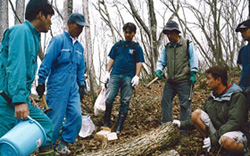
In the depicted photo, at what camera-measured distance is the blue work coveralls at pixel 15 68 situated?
2.13m

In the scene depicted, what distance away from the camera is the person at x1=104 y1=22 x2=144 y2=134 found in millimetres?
4621

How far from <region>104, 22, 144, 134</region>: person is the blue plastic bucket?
2.42 meters

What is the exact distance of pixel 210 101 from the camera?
3551 mm

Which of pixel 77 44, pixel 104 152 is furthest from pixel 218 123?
pixel 77 44

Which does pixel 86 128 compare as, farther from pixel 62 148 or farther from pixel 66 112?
pixel 66 112

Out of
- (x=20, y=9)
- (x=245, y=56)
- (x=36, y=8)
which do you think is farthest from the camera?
(x=20, y=9)

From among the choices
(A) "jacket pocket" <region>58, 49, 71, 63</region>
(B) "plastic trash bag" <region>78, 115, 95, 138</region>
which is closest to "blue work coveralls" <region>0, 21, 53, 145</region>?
(A) "jacket pocket" <region>58, 49, 71, 63</region>

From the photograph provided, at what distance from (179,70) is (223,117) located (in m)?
1.32

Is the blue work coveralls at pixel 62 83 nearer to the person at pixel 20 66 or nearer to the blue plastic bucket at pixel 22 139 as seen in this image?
the person at pixel 20 66

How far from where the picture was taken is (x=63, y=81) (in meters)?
3.57

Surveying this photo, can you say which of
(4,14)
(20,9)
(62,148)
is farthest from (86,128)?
(20,9)

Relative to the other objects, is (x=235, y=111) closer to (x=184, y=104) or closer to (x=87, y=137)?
(x=184, y=104)

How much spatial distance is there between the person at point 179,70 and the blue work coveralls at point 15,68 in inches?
106

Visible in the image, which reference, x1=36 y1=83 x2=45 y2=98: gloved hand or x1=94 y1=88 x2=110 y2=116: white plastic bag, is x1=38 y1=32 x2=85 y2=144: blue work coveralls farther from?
x1=94 y1=88 x2=110 y2=116: white plastic bag
